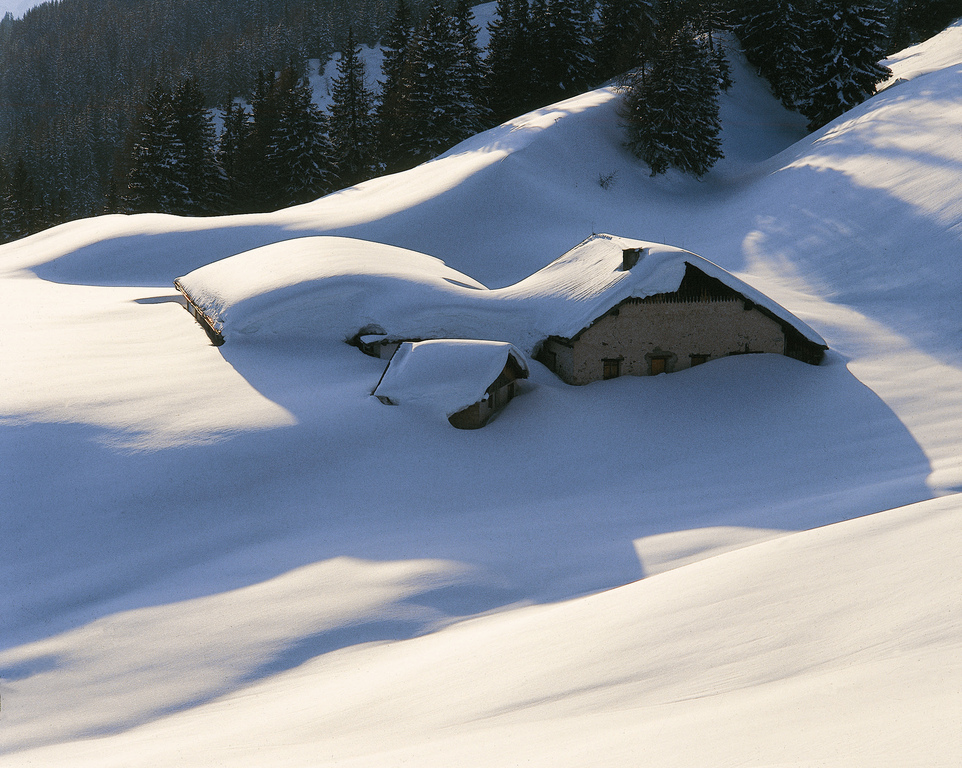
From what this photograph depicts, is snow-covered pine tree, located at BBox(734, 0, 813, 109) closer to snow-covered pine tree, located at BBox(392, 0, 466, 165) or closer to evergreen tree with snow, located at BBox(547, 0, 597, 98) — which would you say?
evergreen tree with snow, located at BBox(547, 0, 597, 98)

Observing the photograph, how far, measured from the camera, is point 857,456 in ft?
45.2

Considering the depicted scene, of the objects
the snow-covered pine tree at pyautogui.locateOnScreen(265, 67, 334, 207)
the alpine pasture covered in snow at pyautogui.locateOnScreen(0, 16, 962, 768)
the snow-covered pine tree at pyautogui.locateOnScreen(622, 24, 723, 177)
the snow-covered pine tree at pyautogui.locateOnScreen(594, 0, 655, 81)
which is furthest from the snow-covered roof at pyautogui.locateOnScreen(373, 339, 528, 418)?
the snow-covered pine tree at pyautogui.locateOnScreen(594, 0, 655, 81)

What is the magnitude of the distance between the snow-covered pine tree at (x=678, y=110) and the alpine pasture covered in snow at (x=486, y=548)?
1515cm

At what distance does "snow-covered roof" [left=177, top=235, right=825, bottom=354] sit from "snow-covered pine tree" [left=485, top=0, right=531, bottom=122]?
3331 cm

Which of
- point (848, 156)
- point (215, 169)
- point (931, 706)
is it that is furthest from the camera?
point (215, 169)

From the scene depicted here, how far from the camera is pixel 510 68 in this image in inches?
1949

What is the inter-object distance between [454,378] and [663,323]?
17.2 ft

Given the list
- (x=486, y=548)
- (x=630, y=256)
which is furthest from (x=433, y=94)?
(x=486, y=548)

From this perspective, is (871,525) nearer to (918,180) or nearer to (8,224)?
(918,180)

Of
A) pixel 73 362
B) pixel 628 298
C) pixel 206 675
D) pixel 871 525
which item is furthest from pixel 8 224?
pixel 871 525

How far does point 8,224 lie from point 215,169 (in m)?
Result: 19.0

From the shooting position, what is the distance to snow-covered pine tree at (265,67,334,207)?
4553 centimetres

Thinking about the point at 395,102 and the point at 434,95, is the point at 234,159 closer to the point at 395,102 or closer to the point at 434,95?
the point at 395,102

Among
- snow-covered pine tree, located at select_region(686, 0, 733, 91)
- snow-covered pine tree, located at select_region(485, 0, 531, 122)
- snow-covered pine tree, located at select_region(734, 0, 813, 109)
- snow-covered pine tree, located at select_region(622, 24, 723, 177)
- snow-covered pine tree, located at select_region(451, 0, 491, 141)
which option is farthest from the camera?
snow-covered pine tree, located at select_region(485, 0, 531, 122)
